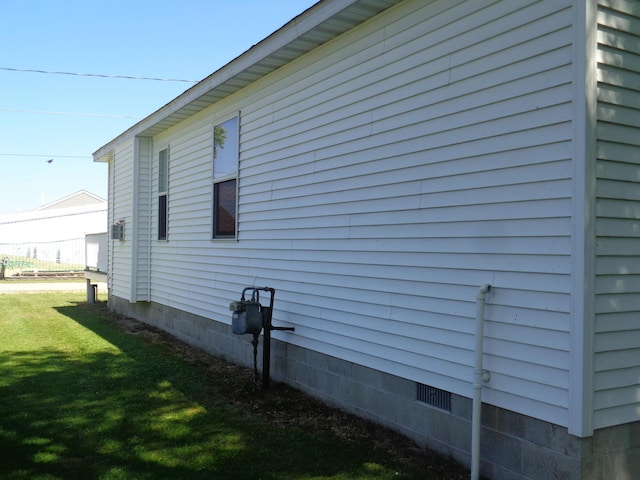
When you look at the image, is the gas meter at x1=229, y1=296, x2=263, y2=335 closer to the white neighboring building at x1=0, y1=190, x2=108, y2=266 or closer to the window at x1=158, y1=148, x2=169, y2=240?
the window at x1=158, y1=148, x2=169, y2=240

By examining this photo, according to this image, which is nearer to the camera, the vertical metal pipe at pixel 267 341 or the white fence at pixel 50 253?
the vertical metal pipe at pixel 267 341

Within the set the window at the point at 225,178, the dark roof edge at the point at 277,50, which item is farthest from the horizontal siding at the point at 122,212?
the window at the point at 225,178

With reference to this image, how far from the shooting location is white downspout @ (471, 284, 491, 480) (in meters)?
3.97

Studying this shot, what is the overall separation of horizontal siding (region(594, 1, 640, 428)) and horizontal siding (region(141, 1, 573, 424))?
0.63ft

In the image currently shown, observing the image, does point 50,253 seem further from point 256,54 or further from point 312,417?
point 312,417

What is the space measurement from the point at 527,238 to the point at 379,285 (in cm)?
164

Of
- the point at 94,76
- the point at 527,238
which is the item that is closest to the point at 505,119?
the point at 527,238

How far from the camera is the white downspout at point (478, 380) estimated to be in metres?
3.97

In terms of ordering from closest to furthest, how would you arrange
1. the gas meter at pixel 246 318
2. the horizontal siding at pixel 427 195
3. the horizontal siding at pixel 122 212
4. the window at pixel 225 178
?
the horizontal siding at pixel 427 195 → the gas meter at pixel 246 318 → the window at pixel 225 178 → the horizontal siding at pixel 122 212

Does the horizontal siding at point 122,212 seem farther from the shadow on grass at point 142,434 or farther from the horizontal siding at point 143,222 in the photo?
the shadow on grass at point 142,434

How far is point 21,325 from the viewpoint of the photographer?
1152 cm

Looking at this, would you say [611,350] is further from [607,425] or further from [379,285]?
[379,285]

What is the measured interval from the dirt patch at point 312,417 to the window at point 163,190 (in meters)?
3.16

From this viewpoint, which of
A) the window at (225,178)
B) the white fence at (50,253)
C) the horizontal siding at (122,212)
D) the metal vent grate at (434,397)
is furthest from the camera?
→ the white fence at (50,253)
